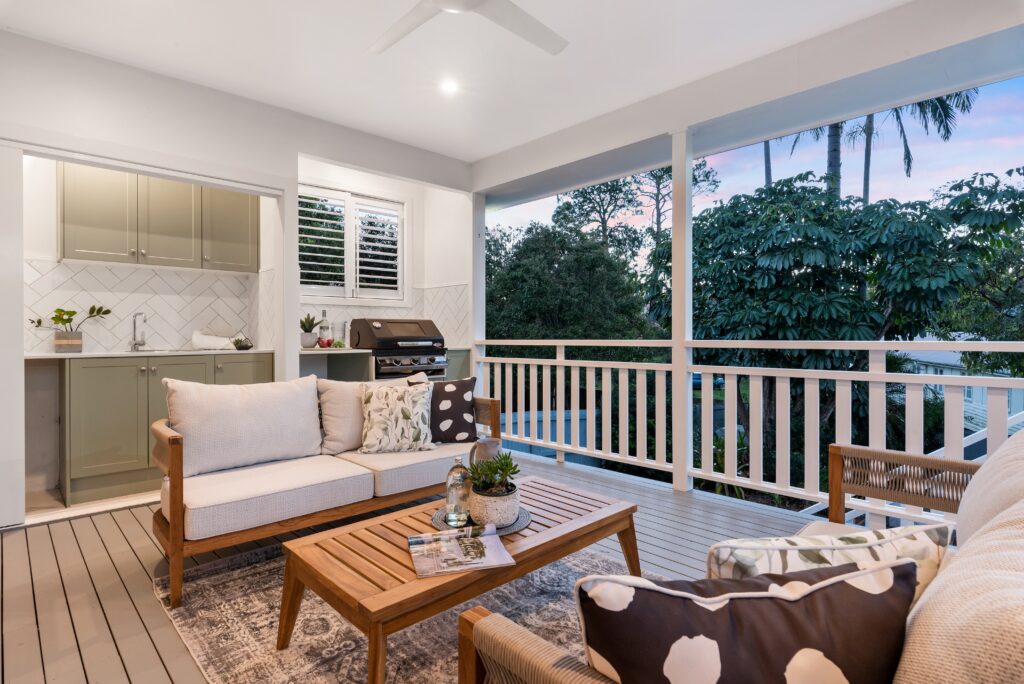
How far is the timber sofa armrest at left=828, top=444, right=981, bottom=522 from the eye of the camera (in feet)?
5.46

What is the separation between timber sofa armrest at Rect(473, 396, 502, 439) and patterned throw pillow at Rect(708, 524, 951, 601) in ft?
7.81

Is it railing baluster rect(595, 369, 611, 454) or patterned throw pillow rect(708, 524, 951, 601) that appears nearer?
patterned throw pillow rect(708, 524, 951, 601)

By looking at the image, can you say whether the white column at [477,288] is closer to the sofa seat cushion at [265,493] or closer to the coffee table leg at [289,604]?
the sofa seat cushion at [265,493]

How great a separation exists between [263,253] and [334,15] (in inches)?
87.9

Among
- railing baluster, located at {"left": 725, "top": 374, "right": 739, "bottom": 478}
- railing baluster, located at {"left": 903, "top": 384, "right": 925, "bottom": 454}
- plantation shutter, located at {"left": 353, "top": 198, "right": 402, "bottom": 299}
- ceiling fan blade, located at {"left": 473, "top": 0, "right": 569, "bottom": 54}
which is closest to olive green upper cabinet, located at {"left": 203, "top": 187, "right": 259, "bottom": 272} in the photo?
plantation shutter, located at {"left": 353, "top": 198, "right": 402, "bottom": 299}

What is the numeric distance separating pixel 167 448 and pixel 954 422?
11.7 feet

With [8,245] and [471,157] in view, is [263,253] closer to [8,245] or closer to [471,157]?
[8,245]

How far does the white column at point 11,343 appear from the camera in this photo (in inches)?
113

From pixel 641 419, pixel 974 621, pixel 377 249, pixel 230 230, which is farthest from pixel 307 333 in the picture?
pixel 974 621

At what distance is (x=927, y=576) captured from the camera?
0.72 meters

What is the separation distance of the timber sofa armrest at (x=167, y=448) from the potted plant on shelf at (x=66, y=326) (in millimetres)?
1660

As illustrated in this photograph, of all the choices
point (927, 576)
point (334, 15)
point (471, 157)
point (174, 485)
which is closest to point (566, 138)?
point (471, 157)

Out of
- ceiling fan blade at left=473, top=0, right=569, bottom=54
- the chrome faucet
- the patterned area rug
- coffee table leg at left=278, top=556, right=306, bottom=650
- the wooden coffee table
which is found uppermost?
ceiling fan blade at left=473, top=0, right=569, bottom=54

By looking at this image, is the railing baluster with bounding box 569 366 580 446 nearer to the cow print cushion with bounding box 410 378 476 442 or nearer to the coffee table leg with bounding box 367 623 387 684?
A: the cow print cushion with bounding box 410 378 476 442
